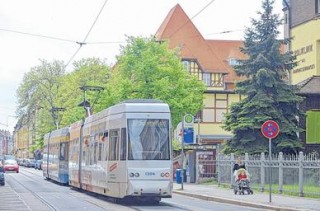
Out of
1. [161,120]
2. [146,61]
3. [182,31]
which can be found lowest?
[161,120]

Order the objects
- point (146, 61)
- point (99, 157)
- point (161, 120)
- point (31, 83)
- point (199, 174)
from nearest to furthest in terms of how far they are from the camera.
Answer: point (161, 120) → point (99, 157) → point (199, 174) → point (146, 61) → point (31, 83)

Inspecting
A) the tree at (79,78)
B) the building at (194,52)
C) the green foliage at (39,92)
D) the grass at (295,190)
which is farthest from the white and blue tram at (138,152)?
the green foliage at (39,92)

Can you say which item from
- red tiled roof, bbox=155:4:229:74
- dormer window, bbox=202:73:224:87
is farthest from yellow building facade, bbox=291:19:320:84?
red tiled roof, bbox=155:4:229:74

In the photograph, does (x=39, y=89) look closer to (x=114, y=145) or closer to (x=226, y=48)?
(x=226, y=48)

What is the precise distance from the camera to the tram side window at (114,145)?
81.0 feet

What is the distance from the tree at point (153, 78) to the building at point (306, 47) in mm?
7361

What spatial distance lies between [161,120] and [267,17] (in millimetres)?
17259

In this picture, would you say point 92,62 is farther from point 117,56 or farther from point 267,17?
point 267,17

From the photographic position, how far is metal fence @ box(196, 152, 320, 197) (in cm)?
2903

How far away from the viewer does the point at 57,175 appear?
144 ft

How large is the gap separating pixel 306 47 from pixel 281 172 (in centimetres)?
1714

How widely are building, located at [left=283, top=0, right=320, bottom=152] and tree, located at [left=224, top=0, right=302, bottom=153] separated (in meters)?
2.84

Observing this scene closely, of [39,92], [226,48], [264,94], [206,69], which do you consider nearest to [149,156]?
[264,94]

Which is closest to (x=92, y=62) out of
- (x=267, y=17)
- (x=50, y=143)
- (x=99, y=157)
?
(x=50, y=143)
